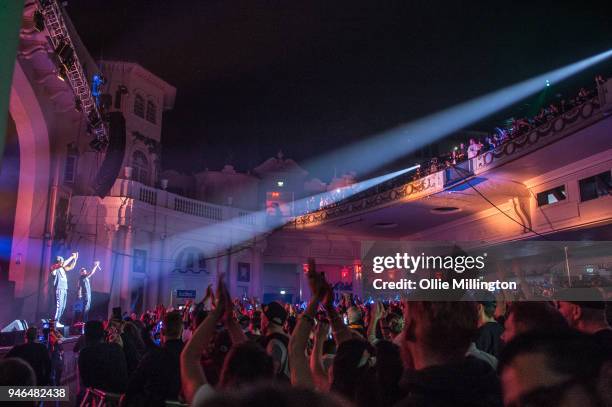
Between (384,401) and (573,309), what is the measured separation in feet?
7.44

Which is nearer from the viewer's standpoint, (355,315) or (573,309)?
(573,309)

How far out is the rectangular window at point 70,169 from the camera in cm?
1836

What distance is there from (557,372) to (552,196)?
20.7 m

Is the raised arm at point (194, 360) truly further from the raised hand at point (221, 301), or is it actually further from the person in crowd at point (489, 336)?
the person in crowd at point (489, 336)

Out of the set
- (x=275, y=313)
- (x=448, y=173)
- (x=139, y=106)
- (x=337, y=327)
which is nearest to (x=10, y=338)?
(x=275, y=313)

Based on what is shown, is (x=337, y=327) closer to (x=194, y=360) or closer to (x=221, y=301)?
(x=221, y=301)

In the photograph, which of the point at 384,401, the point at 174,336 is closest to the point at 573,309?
the point at 384,401

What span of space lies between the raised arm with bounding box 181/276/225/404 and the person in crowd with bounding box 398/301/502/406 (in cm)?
129

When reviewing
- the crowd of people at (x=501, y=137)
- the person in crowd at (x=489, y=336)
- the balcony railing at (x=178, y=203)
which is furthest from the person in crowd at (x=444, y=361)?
the balcony railing at (x=178, y=203)

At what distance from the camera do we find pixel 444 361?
6.35 feet

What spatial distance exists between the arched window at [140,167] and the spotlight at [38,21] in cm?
1384

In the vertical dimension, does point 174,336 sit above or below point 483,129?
below

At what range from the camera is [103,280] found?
21.3 metres

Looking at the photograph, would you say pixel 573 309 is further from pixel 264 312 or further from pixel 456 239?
pixel 456 239
